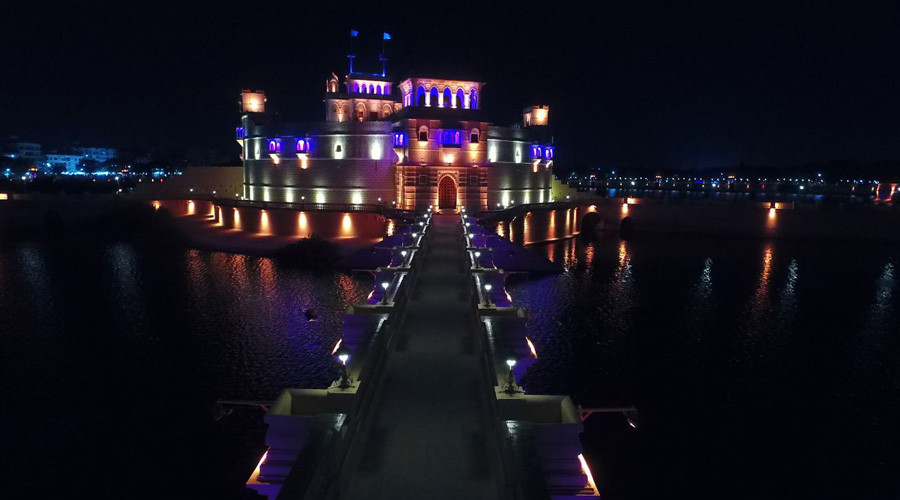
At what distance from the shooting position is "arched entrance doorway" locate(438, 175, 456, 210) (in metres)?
50.1

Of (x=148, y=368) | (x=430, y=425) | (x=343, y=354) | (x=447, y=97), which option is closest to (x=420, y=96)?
(x=447, y=97)

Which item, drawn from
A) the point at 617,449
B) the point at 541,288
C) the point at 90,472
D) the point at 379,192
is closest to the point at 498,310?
the point at 617,449

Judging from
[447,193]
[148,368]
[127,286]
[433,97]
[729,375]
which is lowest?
[729,375]

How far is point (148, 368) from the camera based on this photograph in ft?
75.7

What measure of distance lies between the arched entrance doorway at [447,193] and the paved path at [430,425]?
110ft

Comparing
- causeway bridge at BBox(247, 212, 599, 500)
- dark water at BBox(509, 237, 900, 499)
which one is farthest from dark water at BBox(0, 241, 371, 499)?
dark water at BBox(509, 237, 900, 499)

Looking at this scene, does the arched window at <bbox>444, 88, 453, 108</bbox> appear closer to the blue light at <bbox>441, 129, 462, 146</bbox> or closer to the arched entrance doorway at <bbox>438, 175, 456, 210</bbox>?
the blue light at <bbox>441, 129, 462, 146</bbox>

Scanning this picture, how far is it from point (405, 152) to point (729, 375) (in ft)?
108

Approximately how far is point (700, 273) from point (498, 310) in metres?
33.4

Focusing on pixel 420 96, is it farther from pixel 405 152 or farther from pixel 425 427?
pixel 425 427

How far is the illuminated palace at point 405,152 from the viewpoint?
4894cm

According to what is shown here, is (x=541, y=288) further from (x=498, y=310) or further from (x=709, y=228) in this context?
(x=709, y=228)

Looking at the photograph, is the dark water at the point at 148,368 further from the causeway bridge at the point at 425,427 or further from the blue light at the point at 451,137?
Answer: the blue light at the point at 451,137

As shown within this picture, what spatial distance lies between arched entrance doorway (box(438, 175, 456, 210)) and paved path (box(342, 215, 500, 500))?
33.6 metres
